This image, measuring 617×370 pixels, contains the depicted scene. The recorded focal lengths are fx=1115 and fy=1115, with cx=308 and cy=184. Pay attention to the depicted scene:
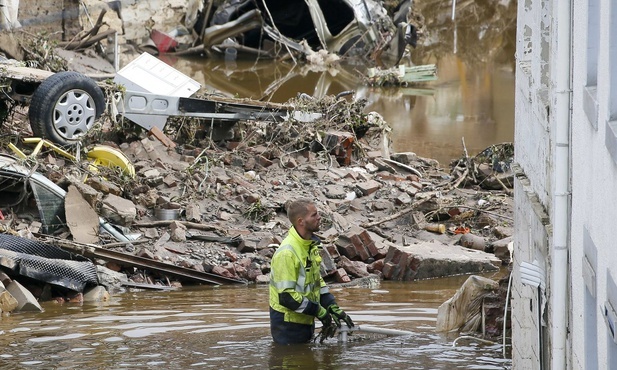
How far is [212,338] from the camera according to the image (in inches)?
420

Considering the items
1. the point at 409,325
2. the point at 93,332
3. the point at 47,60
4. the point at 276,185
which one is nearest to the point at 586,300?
the point at 409,325

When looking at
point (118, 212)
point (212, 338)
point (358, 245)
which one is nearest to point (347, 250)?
point (358, 245)

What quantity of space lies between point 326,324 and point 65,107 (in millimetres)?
→ 6735

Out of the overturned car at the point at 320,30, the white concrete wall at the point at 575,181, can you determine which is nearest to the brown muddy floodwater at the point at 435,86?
the overturned car at the point at 320,30

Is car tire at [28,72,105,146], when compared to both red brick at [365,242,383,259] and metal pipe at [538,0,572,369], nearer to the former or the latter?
red brick at [365,242,383,259]

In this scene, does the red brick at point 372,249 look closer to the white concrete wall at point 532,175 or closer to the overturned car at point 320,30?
the white concrete wall at point 532,175

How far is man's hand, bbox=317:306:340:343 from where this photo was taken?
957 cm

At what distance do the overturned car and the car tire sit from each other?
1608 cm

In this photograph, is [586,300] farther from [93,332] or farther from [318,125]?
[318,125]

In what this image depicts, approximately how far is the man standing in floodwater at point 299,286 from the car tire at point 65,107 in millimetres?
6221

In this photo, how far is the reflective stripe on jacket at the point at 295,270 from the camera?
30.6ft

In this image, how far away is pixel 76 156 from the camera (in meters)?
15.0

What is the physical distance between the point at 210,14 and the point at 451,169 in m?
15.9

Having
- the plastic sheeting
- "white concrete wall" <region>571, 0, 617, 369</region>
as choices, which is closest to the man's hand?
the plastic sheeting
